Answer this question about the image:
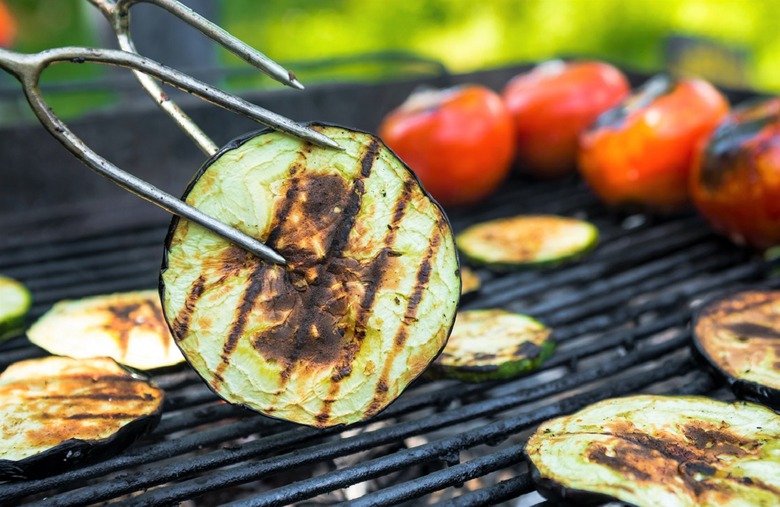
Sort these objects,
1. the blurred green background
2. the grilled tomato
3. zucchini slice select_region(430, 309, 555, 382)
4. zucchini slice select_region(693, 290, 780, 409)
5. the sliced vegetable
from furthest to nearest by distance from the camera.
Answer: the blurred green background < the grilled tomato < the sliced vegetable < zucchini slice select_region(430, 309, 555, 382) < zucchini slice select_region(693, 290, 780, 409)

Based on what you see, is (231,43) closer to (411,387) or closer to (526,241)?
(411,387)

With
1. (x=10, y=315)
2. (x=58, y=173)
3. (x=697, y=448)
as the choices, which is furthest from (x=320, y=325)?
(x=58, y=173)

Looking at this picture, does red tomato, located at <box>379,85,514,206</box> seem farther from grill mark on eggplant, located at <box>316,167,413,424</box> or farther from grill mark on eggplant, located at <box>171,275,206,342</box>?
grill mark on eggplant, located at <box>171,275,206,342</box>

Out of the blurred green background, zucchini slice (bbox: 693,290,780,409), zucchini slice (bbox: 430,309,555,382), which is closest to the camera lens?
zucchini slice (bbox: 693,290,780,409)

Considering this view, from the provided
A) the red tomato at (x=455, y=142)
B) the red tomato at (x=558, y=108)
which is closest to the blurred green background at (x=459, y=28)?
the red tomato at (x=558, y=108)

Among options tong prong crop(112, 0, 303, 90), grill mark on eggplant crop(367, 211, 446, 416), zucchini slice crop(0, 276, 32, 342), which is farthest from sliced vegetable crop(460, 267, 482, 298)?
zucchini slice crop(0, 276, 32, 342)

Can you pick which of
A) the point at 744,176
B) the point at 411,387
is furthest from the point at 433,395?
the point at 744,176

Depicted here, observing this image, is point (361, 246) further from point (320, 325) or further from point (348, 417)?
point (348, 417)

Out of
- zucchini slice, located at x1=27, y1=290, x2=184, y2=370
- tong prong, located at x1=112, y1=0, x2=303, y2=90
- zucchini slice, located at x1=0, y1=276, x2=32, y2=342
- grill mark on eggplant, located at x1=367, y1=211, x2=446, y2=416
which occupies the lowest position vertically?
zucchini slice, located at x1=0, y1=276, x2=32, y2=342
